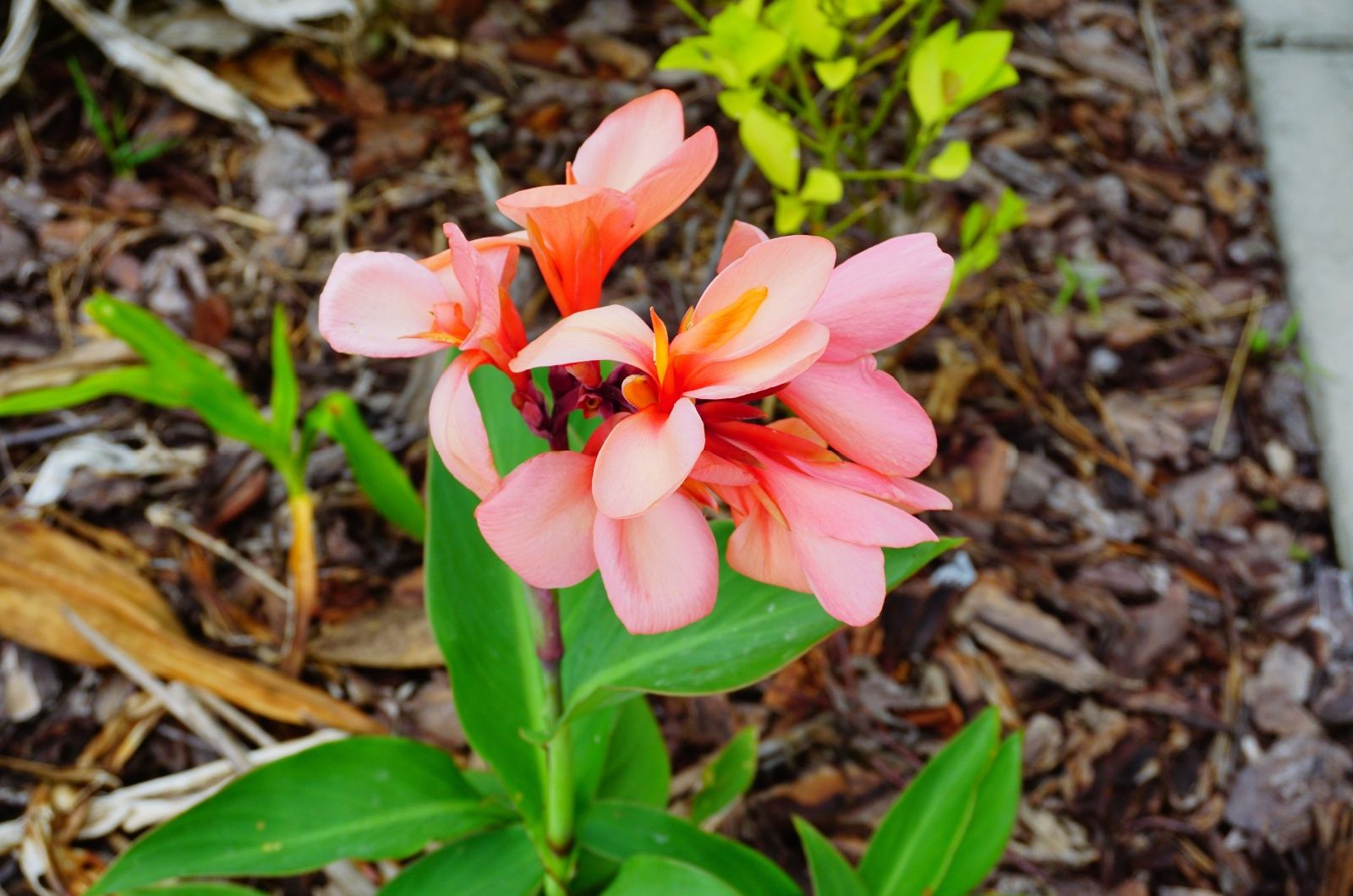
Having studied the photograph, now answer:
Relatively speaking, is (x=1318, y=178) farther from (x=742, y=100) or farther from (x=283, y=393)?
(x=283, y=393)

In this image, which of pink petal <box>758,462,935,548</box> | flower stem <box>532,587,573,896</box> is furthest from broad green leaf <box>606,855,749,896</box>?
pink petal <box>758,462,935,548</box>

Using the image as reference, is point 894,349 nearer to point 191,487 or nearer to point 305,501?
point 305,501

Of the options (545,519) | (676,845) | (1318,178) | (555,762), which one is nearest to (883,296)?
(545,519)

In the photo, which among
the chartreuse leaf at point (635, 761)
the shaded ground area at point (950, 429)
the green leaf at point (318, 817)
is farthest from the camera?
the shaded ground area at point (950, 429)

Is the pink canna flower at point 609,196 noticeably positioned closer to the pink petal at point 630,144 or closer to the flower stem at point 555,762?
the pink petal at point 630,144

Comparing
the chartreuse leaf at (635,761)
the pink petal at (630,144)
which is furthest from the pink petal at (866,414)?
the chartreuse leaf at (635,761)

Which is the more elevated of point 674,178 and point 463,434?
point 674,178
